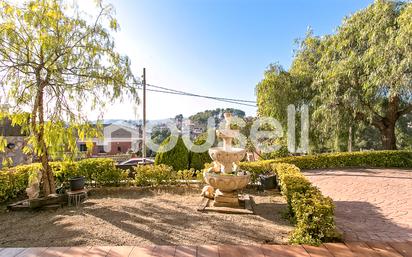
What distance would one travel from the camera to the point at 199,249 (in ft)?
11.6

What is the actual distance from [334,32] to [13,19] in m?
14.1

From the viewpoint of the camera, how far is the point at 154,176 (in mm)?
7957

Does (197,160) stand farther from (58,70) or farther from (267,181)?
(58,70)

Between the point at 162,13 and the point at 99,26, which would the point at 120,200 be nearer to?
the point at 99,26

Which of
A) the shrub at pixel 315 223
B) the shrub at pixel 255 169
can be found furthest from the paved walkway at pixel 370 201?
the shrub at pixel 255 169

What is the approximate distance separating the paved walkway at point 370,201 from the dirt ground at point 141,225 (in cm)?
129

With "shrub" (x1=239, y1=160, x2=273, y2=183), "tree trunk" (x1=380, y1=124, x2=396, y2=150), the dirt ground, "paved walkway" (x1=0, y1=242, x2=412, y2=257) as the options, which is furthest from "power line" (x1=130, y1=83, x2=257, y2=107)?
"paved walkway" (x1=0, y1=242, x2=412, y2=257)

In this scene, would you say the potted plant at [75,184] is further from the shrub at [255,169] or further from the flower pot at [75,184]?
the shrub at [255,169]

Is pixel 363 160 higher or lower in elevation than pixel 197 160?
lower

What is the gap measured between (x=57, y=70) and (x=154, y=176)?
3997 mm

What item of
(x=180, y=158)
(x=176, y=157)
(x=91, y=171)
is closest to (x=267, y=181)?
(x=180, y=158)

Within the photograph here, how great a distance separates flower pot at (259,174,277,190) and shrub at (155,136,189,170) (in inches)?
128

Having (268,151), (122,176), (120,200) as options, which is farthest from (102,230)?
(268,151)

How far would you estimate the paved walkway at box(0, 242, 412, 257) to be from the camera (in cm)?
337
